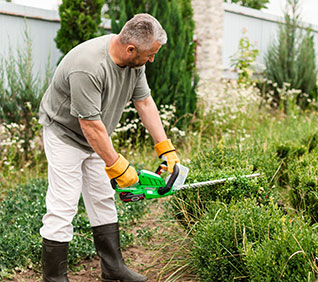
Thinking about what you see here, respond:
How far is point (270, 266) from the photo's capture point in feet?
6.91

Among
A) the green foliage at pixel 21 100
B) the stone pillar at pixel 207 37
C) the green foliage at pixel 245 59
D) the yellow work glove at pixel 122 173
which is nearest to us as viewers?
the yellow work glove at pixel 122 173

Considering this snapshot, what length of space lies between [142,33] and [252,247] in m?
1.38

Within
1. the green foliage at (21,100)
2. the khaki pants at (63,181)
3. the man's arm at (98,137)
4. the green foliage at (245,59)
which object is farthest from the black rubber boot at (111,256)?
the green foliage at (245,59)

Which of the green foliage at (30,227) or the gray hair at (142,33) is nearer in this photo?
the gray hair at (142,33)

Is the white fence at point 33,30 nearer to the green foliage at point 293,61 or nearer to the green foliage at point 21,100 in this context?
the green foliage at point 21,100

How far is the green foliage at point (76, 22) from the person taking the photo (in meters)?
5.89

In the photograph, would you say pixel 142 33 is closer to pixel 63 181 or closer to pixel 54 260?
pixel 63 181

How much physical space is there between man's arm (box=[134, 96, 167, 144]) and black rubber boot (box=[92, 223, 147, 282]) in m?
0.72

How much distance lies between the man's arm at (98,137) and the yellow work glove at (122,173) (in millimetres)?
44

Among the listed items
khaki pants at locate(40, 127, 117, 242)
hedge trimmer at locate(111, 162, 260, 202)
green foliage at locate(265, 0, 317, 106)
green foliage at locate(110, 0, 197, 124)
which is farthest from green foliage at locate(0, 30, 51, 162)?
green foliage at locate(265, 0, 317, 106)

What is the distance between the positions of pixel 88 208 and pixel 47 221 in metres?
Answer: 0.41

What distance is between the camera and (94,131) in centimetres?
251

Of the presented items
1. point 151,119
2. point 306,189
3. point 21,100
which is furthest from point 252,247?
point 21,100

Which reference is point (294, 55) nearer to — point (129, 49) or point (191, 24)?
point (191, 24)
